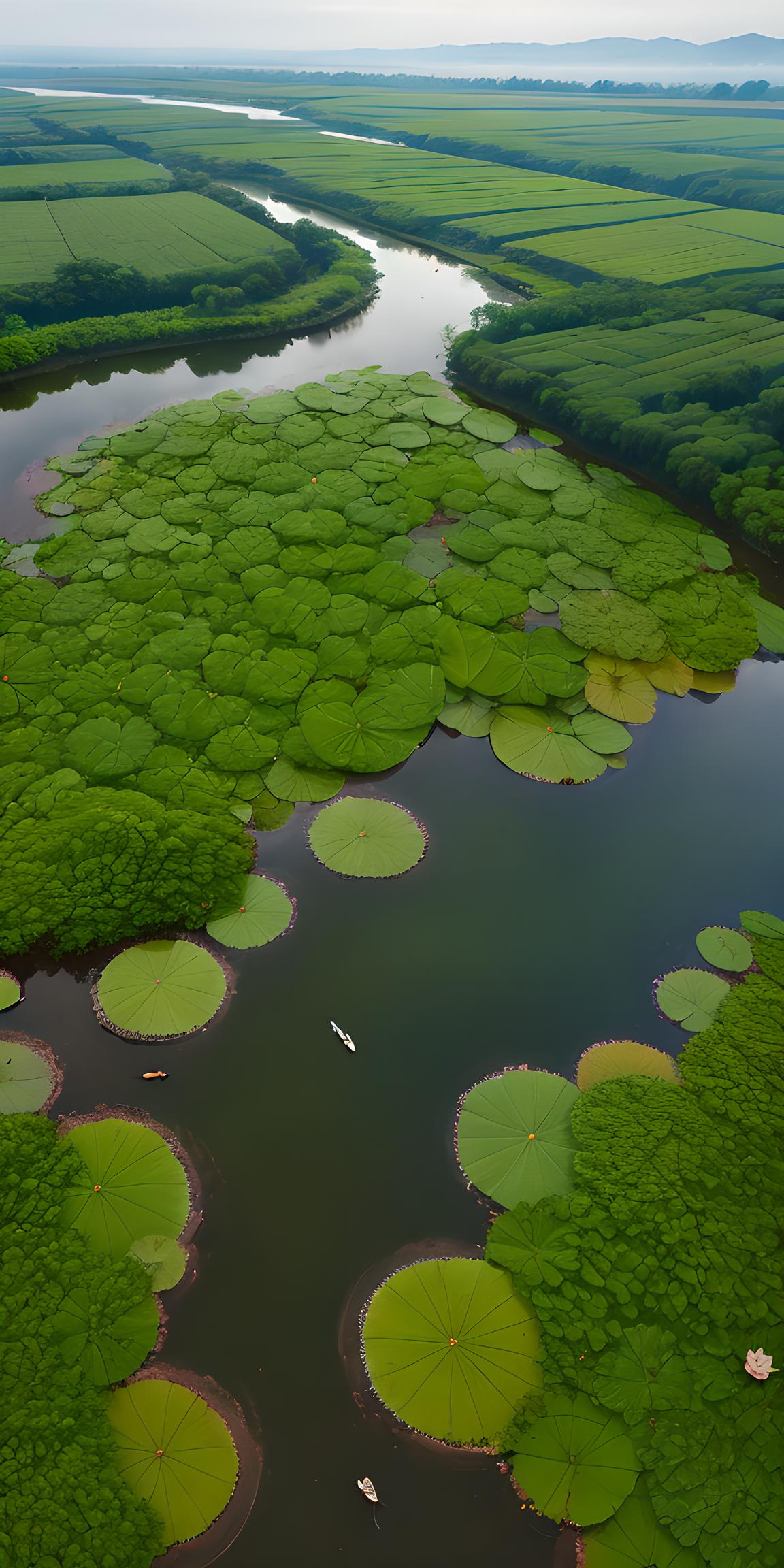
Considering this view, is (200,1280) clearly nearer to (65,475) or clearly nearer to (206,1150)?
(206,1150)

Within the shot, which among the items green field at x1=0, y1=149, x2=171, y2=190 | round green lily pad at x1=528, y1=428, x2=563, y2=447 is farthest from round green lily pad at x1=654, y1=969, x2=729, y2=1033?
green field at x1=0, y1=149, x2=171, y2=190

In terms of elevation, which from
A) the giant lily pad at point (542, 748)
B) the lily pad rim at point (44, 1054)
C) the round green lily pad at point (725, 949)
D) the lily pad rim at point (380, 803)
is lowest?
the lily pad rim at point (44, 1054)

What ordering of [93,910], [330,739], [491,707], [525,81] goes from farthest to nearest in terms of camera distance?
[525,81], [491,707], [330,739], [93,910]

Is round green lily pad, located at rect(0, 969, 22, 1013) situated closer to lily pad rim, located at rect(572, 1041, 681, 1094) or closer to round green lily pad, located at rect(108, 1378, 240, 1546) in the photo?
round green lily pad, located at rect(108, 1378, 240, 1546)

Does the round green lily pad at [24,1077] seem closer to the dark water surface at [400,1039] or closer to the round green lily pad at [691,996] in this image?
the dark water surface at [400,1039]

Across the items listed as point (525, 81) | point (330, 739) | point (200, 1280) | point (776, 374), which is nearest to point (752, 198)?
point (776, 374)

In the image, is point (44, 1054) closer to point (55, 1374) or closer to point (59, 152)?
point (55, 1374)

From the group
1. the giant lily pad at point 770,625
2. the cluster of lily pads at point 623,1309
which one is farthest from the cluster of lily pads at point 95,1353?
the giant lily pad at point 770,625
